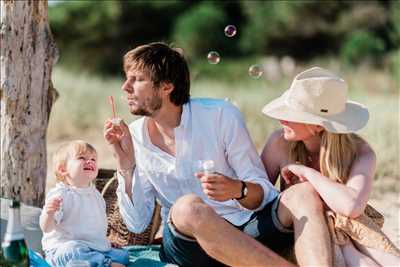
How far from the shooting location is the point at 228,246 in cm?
317

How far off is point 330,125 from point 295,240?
0.47 m

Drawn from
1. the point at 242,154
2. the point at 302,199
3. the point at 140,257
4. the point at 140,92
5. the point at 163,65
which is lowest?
A: the point at 140,257

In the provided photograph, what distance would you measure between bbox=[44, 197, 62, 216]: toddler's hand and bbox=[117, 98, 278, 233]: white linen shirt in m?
0.30

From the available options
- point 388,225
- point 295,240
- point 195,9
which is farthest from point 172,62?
point 195,9

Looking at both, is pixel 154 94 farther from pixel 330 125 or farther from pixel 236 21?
pixel 236 21

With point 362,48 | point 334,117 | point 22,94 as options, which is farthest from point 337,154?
point 362,48

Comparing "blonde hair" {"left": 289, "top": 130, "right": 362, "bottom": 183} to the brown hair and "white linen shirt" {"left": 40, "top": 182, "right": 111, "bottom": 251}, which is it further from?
"white linen shirt" {"left": 40, "top": 182, "right": 111, "bottom": 251}

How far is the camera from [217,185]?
3148 mm

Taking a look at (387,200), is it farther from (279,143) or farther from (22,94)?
(22,94)

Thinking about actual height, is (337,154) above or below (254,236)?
above

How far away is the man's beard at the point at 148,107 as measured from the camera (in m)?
3.44

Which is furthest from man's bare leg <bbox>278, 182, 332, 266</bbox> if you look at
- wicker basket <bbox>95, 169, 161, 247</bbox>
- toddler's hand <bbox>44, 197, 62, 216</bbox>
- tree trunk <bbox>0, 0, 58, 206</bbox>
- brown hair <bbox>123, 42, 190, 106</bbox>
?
tree trunk <bbox>0, 0, 58, 206</bbox>

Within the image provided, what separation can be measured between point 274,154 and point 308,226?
506mm

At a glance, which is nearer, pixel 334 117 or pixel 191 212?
pixel 191 212
